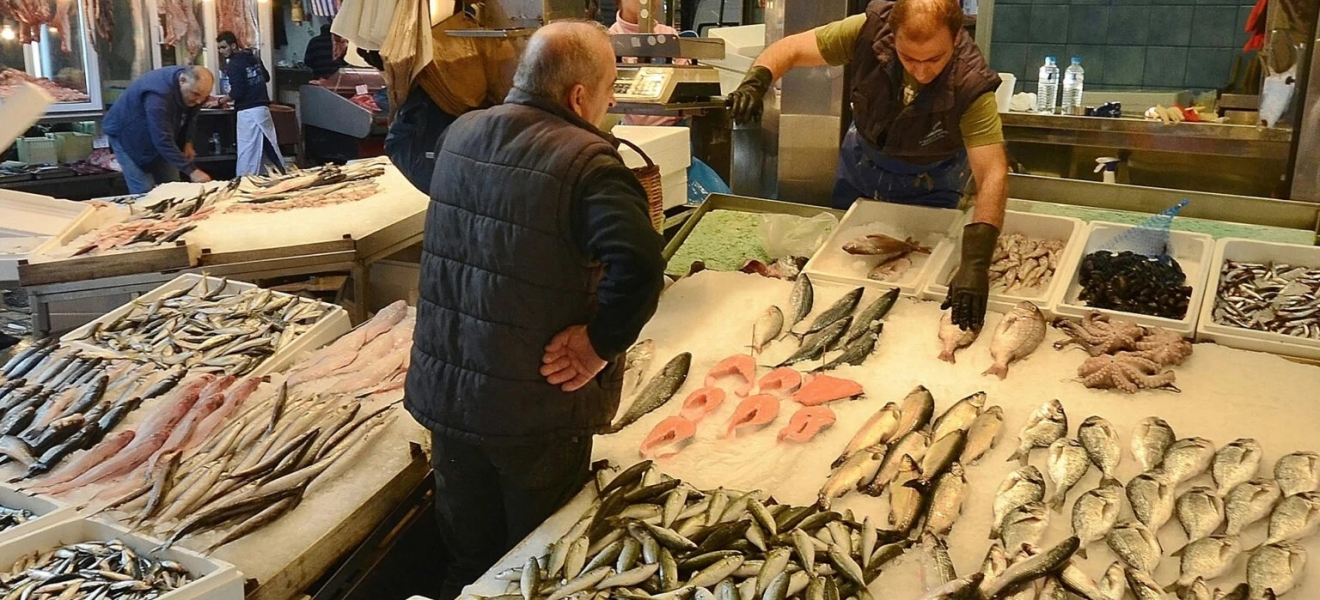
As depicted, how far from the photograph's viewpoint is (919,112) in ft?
11.6

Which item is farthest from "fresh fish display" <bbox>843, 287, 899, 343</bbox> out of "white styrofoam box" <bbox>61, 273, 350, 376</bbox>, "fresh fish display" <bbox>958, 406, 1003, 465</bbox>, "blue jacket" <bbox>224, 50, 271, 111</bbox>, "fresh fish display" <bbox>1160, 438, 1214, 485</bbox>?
→ "blue jacket" <bbox>224, 50, 271, 111</bbox>

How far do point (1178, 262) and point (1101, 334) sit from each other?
679 millimetres

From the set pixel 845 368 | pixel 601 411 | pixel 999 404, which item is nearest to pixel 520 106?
pixel 601 411

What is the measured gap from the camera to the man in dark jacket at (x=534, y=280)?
2.19 metres

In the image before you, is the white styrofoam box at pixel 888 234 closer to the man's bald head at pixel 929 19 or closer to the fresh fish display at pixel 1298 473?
the man's bald head at pixel 929 19

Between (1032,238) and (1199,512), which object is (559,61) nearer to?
(1199,512)

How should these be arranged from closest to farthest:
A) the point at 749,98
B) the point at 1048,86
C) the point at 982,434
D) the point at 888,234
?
the point at 982,434, the point at 749,98, the point at 888,234, the point at 1048,86

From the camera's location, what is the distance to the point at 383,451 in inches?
105

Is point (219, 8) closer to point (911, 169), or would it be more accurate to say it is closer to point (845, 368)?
point (911, 169)

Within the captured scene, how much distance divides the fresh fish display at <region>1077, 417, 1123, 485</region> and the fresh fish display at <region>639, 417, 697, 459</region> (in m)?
0.98

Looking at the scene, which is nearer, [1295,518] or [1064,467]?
[1295,518]

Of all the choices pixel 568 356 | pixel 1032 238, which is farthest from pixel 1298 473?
pixel 568 356

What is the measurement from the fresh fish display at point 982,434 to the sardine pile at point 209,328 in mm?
2274

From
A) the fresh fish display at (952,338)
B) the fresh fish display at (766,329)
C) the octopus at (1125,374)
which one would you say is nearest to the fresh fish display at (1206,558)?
the octopus at (1125,374)
